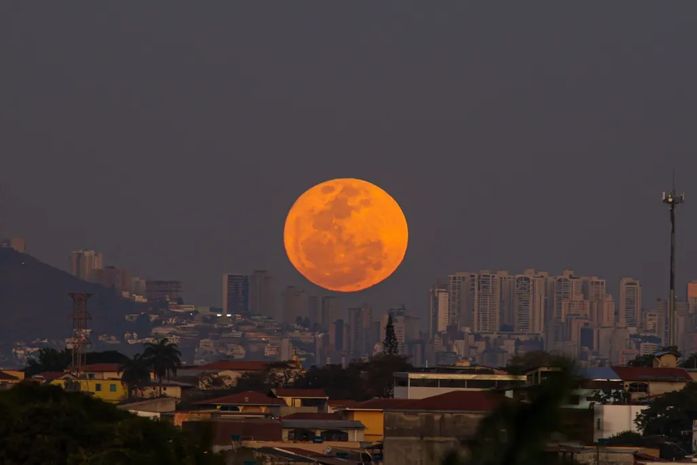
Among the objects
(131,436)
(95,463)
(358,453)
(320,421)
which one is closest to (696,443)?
(358,453)

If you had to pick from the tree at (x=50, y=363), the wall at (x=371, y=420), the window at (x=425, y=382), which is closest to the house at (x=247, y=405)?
the window at (x=425, y=382)

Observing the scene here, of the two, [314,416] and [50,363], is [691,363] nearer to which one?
[314,416]

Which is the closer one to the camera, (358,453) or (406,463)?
(406,463)

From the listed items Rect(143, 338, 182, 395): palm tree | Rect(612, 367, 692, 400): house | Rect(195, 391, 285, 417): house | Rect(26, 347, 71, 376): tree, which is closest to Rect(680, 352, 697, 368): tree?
Rect(612, 367, 692, 400): house

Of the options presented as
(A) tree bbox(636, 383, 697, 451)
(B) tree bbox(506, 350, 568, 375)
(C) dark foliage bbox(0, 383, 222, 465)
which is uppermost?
(B) tree bbox(506, 350, 568, 375)

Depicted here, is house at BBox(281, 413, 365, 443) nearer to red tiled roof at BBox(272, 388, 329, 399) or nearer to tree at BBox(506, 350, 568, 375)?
red tiled roof at BBox(272, 388, 329, 399)

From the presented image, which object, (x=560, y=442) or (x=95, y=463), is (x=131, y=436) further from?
(x=560, y=442)

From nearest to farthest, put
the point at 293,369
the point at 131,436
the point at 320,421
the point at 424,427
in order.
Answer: the point at 131,436, the point at 424,427, the point at 320,421, the point at 293,369
